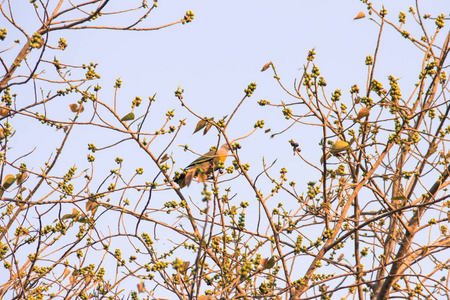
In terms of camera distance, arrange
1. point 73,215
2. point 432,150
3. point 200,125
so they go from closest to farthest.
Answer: point 200,125 < point 73,215 < point 432,150

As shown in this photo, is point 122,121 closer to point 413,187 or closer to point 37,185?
point 37,185

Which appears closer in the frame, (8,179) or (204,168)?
(204,168)

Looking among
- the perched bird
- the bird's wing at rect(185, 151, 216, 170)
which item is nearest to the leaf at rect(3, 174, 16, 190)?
the perched bird

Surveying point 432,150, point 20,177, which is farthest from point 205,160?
point 432,150

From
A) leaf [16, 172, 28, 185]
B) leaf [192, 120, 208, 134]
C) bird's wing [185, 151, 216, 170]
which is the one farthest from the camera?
leaf [16, 172, 28, 185]

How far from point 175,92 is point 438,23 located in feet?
7.86

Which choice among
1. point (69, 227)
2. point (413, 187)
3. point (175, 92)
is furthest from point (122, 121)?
point (413, 187)

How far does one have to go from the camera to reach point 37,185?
12.2 feet

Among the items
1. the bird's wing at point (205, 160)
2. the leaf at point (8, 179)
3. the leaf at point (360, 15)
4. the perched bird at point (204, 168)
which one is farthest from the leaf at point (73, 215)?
the leaf at point (360, 15)

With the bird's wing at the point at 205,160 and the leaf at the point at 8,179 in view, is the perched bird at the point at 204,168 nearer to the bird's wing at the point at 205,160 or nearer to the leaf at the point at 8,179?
the bird's wing at the point at 205,160

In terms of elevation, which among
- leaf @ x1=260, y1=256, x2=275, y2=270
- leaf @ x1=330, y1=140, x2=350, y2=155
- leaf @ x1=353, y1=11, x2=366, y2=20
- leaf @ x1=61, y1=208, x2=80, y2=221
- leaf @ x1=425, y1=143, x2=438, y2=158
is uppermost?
leaf @ x1=353, y1=11, x2=366, y2=20

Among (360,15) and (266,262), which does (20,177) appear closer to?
(266,262)

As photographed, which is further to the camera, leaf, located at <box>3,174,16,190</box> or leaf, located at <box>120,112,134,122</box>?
leaf, located at <box>3,174,16,190</box>

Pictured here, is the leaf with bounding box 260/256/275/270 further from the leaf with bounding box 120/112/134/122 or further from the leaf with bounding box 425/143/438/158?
the leaf with bounding box 425/143/438/158
